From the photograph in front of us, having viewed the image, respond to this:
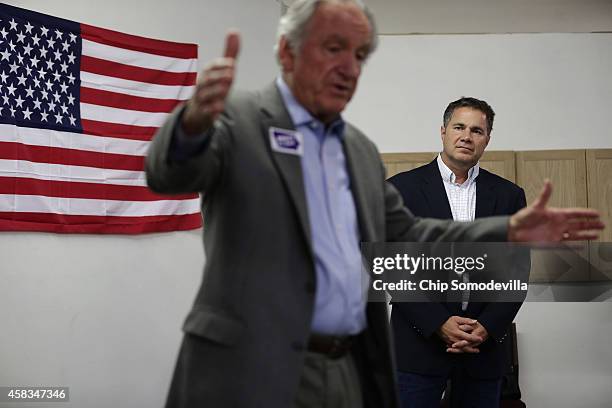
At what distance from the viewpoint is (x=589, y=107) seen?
6.05 metres

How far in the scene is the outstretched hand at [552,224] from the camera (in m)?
1.55

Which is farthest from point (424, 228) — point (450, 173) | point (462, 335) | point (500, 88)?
point (500, 88)

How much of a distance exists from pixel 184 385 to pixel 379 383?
1.47 feet

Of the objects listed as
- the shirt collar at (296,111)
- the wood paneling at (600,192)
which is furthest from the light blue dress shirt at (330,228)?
the wood paneling at (600,192)

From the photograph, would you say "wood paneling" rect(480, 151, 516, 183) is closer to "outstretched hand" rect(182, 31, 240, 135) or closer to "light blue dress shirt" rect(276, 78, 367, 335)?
"light blue dress shirt" rect(276, 78, 367, 335)

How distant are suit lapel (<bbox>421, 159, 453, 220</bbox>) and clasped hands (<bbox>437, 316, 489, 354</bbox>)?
18.1 inches

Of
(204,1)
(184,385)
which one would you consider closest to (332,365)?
(184,385)

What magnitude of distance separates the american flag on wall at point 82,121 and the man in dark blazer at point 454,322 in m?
1.85

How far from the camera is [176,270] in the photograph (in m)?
4.62

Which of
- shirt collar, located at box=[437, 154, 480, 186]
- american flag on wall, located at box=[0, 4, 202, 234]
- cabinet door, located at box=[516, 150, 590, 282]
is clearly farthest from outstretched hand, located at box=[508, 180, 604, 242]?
cabinet door, located at box=[516, 150, 590, 282]

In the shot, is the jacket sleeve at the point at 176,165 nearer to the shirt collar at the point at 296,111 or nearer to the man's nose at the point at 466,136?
the shirt collar at the point at 296,111

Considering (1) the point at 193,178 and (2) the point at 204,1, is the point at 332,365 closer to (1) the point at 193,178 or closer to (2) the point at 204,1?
(1) the point at 193,178

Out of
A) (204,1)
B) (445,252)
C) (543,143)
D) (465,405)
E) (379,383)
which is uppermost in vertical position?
(204,1)

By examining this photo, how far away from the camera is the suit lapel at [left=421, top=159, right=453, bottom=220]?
3090 millimetres
